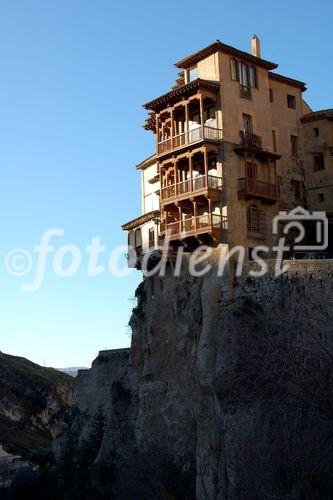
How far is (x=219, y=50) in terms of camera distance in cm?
3931

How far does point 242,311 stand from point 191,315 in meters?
5.21

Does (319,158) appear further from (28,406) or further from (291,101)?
(28,406)

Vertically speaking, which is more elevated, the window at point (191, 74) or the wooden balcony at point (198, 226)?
the window at point (191, 74)

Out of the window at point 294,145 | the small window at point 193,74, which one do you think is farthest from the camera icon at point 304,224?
the small window at point 193,74

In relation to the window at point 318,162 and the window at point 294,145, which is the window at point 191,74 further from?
the window at point 318,162

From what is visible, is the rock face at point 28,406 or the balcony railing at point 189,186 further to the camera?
the rock face at point 28,406

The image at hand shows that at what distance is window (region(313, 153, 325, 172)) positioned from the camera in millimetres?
42750

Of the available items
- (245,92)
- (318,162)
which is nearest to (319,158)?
(318,162)

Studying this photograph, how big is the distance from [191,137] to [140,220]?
8.65 m

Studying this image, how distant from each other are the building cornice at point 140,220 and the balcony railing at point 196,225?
15.2ft

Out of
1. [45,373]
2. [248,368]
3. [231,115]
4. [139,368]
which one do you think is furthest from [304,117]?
[45,373]

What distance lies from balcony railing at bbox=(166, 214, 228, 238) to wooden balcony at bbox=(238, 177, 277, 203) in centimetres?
202

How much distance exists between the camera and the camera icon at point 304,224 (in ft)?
131

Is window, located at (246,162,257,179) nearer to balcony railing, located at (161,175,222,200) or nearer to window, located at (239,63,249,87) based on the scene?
balcony railing, located at (161,175,222,200)
